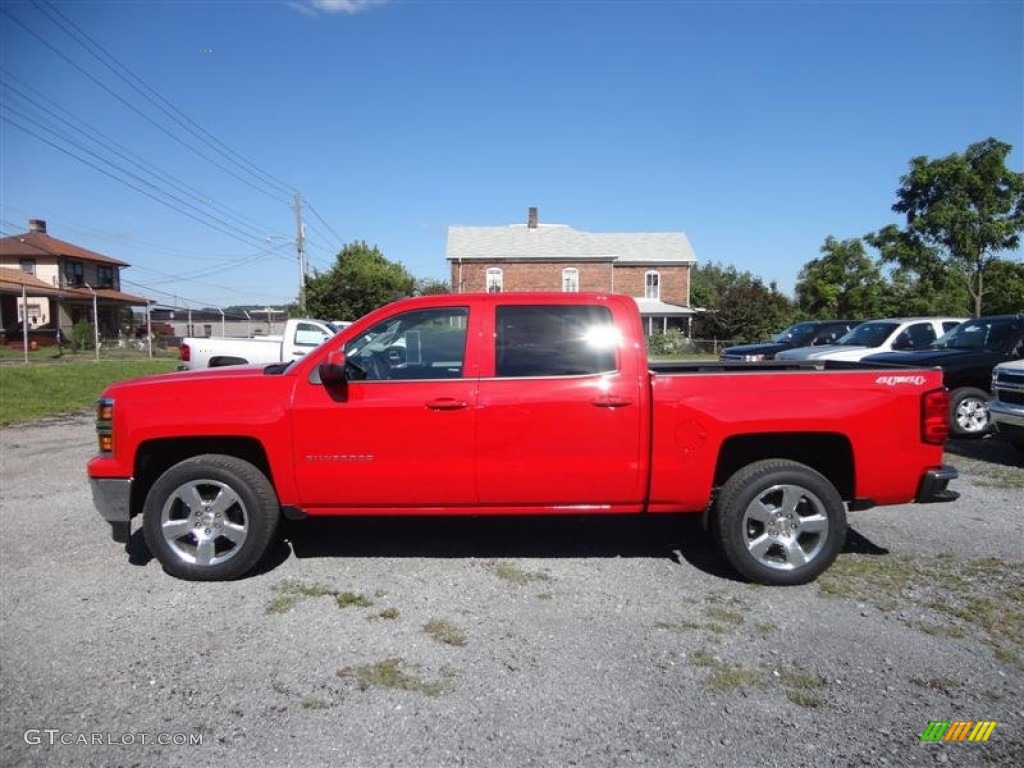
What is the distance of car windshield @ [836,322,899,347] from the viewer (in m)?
13.3

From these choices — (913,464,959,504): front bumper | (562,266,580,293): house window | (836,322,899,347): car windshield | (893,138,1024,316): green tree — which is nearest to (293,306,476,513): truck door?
(913,464,959,504): front bumper

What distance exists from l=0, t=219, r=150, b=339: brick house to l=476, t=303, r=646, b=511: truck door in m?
41.3

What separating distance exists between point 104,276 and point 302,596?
56.2m

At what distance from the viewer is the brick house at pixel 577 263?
4222 cm

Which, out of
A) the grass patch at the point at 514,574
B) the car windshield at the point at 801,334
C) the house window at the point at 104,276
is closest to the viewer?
the grass patch at the point at 514,574

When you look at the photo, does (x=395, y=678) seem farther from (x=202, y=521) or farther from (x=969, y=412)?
(x=969, y=412)

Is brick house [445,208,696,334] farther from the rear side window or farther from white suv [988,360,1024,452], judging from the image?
the rear side window

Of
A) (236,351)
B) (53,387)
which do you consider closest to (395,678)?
(236,351)

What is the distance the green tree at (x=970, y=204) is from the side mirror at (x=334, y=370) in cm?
2113

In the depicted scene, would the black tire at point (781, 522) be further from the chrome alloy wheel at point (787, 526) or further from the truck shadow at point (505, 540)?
the truck shadow at point (505, 540)

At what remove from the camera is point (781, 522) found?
441 centimetres

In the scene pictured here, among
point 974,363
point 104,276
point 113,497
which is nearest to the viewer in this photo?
point 113,497

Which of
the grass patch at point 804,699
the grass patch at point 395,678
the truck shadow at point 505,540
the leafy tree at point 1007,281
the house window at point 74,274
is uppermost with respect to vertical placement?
the house window at point 74,274

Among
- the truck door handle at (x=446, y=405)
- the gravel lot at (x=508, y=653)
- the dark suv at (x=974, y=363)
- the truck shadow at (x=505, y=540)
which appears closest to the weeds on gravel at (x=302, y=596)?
the gravel lot at (x=508, y=653)
